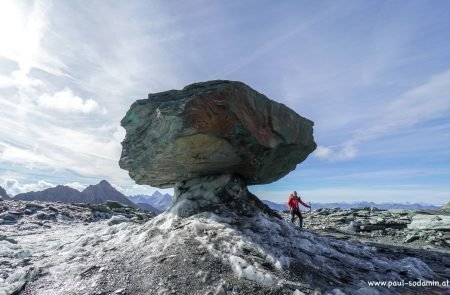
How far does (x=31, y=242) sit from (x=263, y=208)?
14804mm

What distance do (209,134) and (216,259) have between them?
14.8 ft

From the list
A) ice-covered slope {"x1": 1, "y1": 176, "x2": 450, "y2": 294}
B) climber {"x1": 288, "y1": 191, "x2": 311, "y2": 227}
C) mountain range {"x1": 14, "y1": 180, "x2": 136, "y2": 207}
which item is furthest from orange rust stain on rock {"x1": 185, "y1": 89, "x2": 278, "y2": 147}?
mountain range {"x1": 14, "y1": 180, "x2": 136, "y2": 207}

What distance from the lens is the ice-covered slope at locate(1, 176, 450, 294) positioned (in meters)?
9.20

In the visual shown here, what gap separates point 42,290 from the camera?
33.5 feet

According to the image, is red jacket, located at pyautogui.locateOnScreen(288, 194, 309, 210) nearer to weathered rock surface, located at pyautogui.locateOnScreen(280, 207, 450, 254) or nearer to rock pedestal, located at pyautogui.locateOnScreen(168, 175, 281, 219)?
weathered rock surface, located at pyautogui.locateOnScreen(280, 207, 450, 254)

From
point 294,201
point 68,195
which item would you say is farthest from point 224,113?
point 68,195

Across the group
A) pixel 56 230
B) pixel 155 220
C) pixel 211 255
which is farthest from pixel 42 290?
pixel 56 230

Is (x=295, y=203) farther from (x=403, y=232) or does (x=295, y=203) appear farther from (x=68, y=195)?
(x=68, y=195)

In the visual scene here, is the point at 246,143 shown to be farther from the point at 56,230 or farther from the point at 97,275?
the point at 56,230

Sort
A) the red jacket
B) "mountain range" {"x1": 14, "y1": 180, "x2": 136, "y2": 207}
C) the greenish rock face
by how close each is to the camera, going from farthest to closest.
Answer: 1. "mountain range" {"x1": 14, "y1": 180, "x2": 136, "y2": 207}
2. the red jacket
3. the greenish rock face

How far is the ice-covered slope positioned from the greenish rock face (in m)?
1.36

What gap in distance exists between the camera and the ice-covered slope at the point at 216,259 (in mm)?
9195

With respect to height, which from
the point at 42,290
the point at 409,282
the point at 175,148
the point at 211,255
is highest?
the point at 175,148

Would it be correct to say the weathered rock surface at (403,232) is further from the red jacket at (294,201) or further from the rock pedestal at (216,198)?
the rock pedestal at (216,198)
